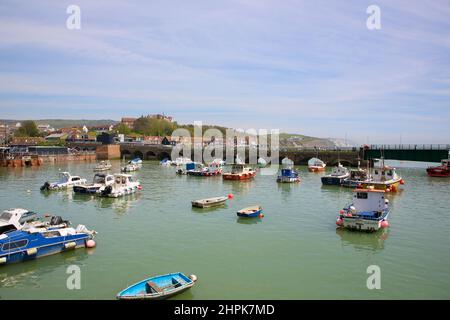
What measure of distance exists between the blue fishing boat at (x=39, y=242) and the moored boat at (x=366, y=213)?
66.6 ft

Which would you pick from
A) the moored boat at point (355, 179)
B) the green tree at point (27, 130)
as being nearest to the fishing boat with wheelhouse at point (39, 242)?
the moored boat at point (355, 179)

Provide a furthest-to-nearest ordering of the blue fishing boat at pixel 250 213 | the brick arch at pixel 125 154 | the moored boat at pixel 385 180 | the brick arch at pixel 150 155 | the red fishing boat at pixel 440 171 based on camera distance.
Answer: the brick arch at pixel 125 154 < the brick arch at pixel 150 155 < the red fishing boat at pixel 440 171 < the moored boat at pixel 385 180 < the blue fishing boat at pixel 250 213

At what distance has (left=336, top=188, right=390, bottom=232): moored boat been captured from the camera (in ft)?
104

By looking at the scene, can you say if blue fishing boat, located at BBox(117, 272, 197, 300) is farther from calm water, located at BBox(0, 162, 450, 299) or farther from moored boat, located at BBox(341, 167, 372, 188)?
moored boat, located at BBox(341, 167, 372, 188)

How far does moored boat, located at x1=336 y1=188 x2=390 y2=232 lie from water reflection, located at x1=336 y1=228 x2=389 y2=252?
51 centimetres

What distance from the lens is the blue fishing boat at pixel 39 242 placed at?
2356cm

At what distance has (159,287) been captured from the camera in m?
19.5

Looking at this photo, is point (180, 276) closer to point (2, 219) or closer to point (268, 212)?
point (2, 219)

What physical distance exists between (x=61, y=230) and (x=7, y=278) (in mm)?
5127

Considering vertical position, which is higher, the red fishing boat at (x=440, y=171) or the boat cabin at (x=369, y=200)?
the boat cabin at (x=369, y=200)

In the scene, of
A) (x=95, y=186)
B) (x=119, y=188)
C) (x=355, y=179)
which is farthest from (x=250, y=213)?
(x=355, y=179)

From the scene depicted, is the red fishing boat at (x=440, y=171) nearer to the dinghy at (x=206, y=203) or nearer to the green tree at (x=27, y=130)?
the dinghy at (x=206, y=203)

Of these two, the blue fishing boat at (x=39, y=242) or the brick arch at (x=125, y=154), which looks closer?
the blue fishing boat at (x=39, y=242)
